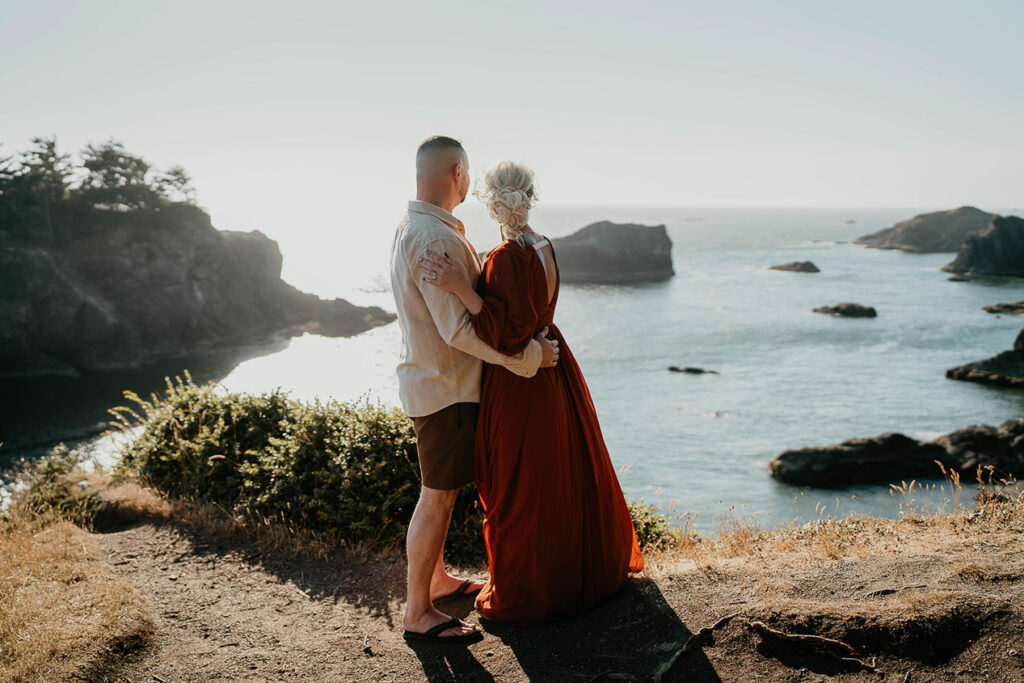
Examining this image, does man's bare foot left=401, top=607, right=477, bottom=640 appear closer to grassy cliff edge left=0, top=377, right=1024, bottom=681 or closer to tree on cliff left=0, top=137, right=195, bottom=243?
grassy cliff edge left=0, top=377, right=1024, bottom=681

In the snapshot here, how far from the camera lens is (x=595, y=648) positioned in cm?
352

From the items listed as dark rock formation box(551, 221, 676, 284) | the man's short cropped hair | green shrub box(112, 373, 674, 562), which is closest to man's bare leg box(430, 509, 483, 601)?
green shrub box(112, 373, 674, 562)

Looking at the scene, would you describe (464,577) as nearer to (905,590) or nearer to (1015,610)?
(905,590)

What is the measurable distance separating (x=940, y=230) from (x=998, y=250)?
55891 mm

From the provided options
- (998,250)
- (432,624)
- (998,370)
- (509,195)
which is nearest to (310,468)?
(432,624)

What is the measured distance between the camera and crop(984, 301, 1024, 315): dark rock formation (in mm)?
69531

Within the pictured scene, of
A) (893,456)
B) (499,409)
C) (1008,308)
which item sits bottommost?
(893,456)

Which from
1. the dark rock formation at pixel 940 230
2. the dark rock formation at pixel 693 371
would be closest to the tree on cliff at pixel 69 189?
the dark rock formation at pixel 693 371

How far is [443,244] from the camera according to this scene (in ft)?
11.6

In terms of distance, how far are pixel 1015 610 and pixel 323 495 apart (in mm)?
4582

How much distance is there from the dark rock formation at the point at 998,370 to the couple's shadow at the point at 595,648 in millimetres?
48890

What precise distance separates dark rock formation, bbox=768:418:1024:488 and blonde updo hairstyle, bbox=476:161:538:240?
90.4 feet

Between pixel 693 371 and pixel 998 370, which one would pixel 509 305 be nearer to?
pixel 693 371

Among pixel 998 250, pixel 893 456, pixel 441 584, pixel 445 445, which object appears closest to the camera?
pixel 445 445
